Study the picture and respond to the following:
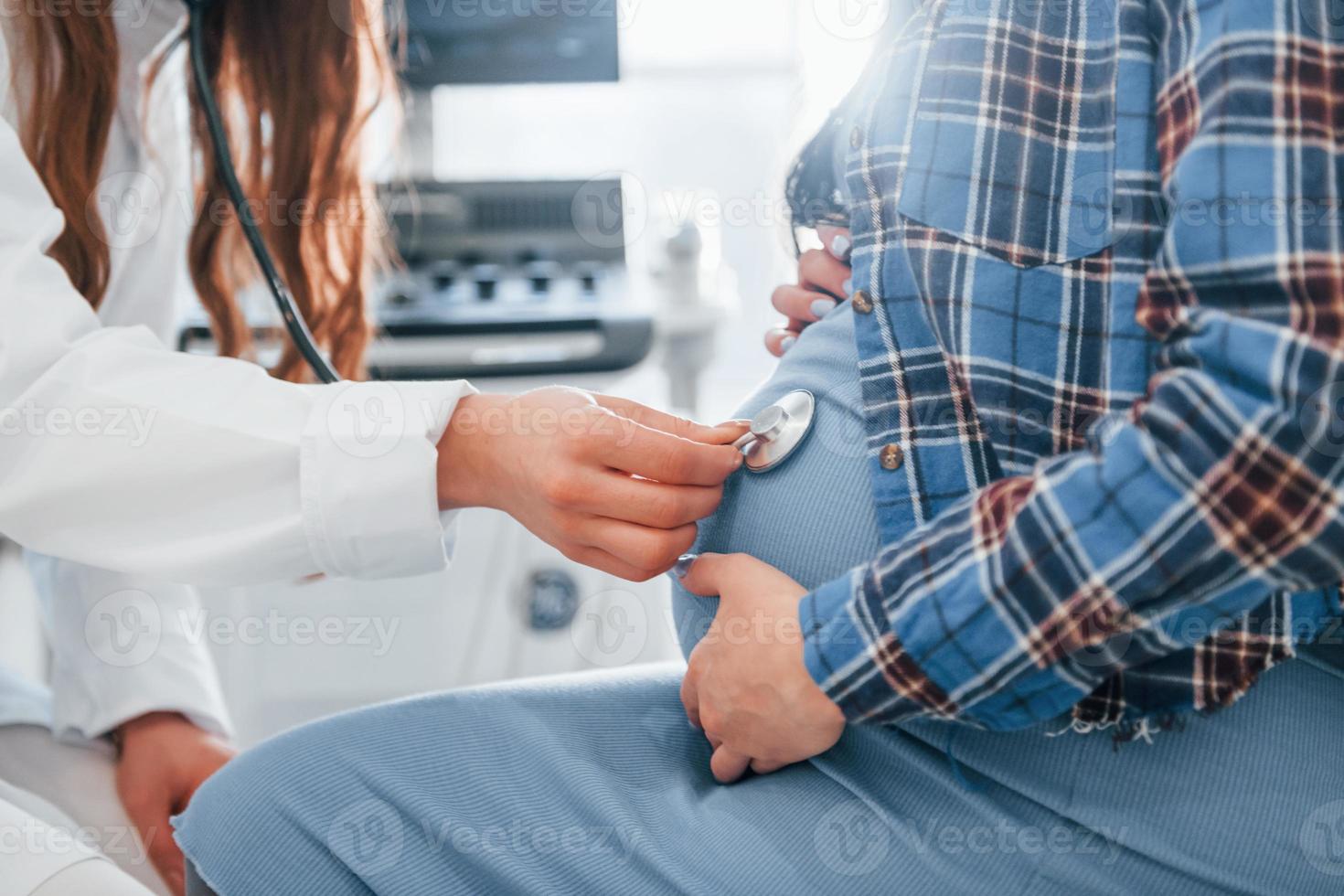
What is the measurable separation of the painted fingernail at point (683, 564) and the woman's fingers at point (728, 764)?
11cm

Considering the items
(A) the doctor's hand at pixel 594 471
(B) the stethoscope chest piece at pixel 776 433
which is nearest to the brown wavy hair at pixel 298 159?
(A) the doctor's hand at pixel 594 471

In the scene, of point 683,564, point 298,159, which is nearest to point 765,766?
point 683,564

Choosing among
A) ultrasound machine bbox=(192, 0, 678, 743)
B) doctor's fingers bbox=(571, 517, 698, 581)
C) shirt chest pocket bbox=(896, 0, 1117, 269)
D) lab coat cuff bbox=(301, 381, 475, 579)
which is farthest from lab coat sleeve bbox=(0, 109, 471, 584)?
ultrasound machine bbox=(192, 0, 678, 743)

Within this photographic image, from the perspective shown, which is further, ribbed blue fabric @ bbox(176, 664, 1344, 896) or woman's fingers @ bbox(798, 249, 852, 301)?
woman's fingers @ bbox(798, 249, 852, 301)

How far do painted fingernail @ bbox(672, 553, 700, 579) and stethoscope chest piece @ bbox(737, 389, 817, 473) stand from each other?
7cm

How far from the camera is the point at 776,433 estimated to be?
0.69 metres

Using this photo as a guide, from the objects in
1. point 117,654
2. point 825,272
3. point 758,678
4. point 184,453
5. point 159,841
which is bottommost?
point 159,841

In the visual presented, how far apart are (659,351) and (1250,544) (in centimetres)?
100

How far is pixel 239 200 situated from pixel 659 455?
0.51 metres

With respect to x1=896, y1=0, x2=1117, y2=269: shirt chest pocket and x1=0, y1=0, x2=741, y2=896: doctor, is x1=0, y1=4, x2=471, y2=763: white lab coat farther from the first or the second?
x1=896, y1=0, x2=1117, y2=269: shirt chest pocket

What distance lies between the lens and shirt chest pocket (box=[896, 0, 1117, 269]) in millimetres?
608

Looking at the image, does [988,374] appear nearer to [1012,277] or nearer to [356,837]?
[1012,277]

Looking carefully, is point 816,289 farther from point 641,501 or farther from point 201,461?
point 201,461

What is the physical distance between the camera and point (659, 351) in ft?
4.75
